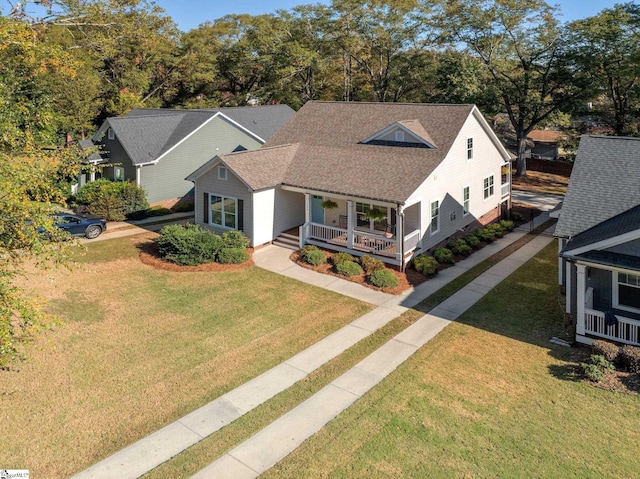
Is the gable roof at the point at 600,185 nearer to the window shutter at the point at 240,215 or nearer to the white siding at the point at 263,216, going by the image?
the white siding at the point at 263,216

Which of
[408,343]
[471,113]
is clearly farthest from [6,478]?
[471,113]

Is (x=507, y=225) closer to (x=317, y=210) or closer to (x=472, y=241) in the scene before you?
(x=472, y=241)

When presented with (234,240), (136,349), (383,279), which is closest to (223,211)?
(234,240)

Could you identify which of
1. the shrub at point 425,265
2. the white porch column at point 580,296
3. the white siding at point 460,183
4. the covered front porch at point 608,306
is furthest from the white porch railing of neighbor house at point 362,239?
the white porch column at point 580,296

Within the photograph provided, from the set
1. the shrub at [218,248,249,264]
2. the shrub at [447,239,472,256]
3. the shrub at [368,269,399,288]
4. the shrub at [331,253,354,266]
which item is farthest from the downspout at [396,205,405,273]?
the shrub at [218,248,249,264]

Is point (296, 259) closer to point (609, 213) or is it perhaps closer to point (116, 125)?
point (609, 213)

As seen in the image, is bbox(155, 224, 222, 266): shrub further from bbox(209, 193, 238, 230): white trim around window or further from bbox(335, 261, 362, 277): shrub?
bbox(335, 261, 362, 277): shrub
